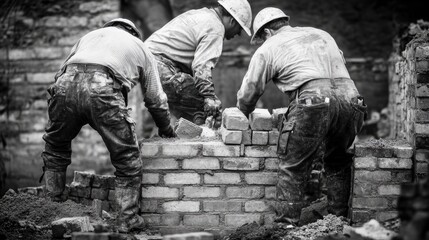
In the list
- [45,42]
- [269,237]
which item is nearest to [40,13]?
[45,42]

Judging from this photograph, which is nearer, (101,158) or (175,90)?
(175,90)

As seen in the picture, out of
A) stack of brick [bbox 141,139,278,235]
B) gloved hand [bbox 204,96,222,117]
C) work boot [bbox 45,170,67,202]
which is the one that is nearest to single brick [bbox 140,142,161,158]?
A: stack of brick [bbox 141,139,278,235]

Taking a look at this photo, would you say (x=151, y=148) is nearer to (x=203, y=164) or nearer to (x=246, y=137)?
(x=203, y=164)

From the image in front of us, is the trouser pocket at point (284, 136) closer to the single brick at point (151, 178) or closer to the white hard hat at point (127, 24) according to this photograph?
the single brick at point (151, 178)

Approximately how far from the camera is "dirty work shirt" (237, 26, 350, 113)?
556 centimetres

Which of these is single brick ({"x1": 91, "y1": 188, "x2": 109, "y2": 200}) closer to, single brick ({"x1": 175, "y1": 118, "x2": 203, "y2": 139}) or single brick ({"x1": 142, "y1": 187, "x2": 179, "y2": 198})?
single brick ({"x1": 142, "y1": 187, "x2": 179, "y2": 198})

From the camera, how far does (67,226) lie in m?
5.06

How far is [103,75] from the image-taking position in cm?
541

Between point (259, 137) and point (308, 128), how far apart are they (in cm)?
62

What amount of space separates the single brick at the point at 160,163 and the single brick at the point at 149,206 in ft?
1.01

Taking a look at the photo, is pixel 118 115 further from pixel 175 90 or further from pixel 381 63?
pixel 381 63

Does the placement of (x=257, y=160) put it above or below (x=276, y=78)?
below

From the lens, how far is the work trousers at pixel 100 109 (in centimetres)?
535

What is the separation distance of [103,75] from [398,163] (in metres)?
2.66
